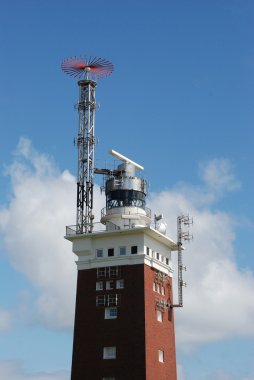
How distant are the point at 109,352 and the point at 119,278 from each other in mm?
7182

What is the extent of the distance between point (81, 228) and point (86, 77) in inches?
659

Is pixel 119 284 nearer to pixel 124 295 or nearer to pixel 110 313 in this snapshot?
pixel 124 295

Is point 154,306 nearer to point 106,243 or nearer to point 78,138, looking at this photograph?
point 106,243

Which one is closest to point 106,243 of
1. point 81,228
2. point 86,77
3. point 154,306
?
point 81,228

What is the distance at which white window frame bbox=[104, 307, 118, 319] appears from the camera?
2840 inches

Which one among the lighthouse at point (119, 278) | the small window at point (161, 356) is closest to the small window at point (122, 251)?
the lighthouse at point (119, 278)

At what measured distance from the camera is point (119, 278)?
2881 inches

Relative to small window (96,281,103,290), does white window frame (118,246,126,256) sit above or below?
above

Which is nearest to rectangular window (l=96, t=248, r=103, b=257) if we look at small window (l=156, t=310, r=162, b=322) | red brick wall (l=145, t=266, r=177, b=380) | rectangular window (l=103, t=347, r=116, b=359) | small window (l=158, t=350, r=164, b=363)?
red brick wall (l=145, t=266, r=177, b=380)

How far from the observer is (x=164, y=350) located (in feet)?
241

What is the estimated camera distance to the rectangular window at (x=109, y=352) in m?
70.6

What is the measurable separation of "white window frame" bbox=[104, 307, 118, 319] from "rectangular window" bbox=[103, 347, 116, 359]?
3.06 m

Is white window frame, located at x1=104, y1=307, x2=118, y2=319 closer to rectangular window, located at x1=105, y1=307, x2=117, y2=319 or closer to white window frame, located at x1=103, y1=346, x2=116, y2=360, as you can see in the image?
rectangular window, located at x1=105, y1=307, x2=117, y2=319

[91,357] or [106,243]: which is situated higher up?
[106,243]
